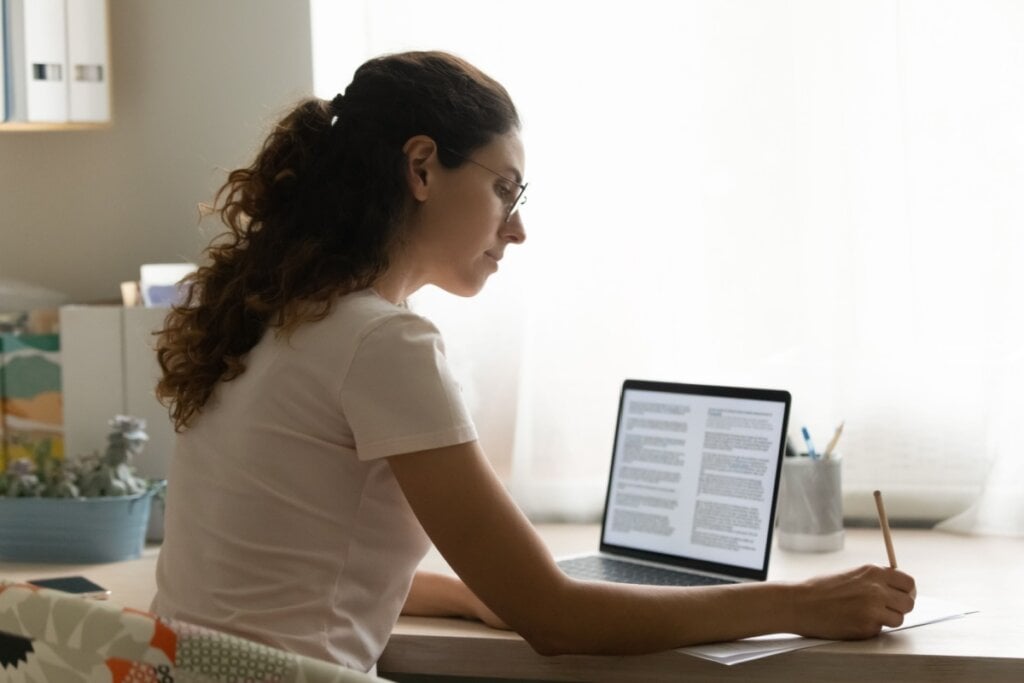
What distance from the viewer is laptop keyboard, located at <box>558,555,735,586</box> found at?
66.5 inches

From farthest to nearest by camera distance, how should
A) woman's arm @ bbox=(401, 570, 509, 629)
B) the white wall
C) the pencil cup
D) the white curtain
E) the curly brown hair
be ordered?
the white wall < the white curtain < the pencil cup < woman's arm @ bbox=(401, 570, 509, 629) < the curly brown hair

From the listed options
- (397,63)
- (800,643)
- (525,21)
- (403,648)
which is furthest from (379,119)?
(525,21)

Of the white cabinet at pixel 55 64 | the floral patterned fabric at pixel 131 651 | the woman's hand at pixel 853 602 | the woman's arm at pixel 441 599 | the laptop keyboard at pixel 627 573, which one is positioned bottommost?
the laptop keyboard at pixel 627 573

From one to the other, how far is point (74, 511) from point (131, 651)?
3.72 ft

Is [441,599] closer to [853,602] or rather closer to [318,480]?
[318,480]

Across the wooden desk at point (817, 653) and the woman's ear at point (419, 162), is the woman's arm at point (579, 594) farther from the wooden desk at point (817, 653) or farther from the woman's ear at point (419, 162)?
the woman's ear at point (419, 162)

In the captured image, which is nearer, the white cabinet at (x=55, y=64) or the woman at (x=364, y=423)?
the woman at (x=364, y=423)

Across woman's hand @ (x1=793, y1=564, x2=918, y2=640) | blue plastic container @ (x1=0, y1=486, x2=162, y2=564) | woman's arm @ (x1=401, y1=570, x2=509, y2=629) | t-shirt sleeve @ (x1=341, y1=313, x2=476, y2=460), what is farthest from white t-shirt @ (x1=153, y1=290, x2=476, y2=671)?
blue plastic container @ (x1=0, y1=486, x2=162, y2=564)

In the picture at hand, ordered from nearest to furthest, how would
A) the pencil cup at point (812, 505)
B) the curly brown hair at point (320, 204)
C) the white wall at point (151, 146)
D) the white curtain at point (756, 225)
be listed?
the curly brown hair at point (320, 204) < the pencil cup at point (812, 505) < the white curtain at point (756, 225) < the white wall at point (151, 146)

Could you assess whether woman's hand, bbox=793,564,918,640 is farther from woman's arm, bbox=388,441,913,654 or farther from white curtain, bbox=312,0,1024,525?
white curtain, bbox=312,0,1024,525

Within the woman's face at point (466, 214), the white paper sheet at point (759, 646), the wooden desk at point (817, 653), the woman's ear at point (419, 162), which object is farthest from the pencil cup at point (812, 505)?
the woman's ear at point (419, 162)

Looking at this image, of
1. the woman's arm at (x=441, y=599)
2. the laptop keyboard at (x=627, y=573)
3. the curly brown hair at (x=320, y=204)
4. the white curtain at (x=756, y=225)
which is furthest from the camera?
the white curtain at (x=756, y=225)

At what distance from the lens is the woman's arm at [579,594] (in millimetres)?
1214

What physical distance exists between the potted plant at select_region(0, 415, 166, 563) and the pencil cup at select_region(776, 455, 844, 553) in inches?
37.1
